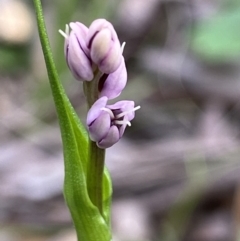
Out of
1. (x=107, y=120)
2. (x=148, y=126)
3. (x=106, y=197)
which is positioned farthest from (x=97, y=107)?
(x=148, y=126)

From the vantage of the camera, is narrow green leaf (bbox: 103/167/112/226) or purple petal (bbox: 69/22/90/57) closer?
purple petal (bbox: 69/22/90/57)

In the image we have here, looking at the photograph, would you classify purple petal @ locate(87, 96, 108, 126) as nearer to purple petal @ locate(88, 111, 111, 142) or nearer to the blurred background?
purple petal @ locate(88, 111, 111, 142)

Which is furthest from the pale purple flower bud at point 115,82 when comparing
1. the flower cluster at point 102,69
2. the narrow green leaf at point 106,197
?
the narrow green leaf at point 106,197

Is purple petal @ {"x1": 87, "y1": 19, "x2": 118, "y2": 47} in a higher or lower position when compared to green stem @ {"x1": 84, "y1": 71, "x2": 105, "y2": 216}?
higher

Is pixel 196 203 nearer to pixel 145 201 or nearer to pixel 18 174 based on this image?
pixel 145 201

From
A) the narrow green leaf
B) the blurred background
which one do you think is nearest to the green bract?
the narrow green leaf

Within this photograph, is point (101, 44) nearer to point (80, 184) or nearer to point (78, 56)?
point (78, 56)
